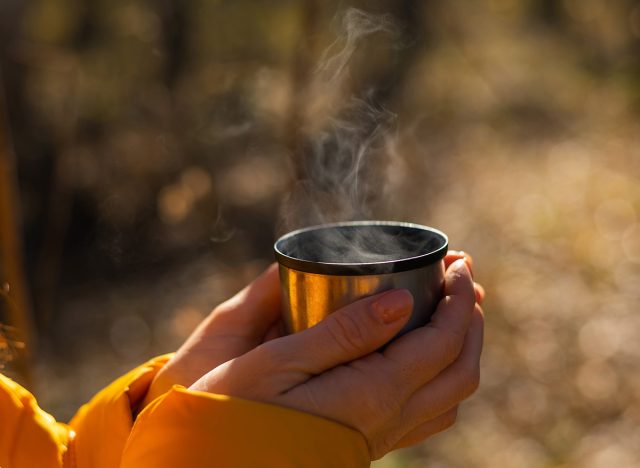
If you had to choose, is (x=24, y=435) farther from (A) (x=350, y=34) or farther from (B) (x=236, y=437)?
(A) (x=350, y=34)

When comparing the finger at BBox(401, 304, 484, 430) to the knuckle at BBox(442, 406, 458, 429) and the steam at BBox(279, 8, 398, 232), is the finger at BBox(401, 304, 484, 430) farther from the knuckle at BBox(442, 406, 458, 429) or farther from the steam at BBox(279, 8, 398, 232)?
the steam at BBox(279, 8, 398, 232)

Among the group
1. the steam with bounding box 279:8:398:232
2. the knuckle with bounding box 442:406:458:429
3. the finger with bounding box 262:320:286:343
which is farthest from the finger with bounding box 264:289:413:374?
the steam with bounding box 279:8:398:232

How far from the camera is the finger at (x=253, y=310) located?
1.65 metres

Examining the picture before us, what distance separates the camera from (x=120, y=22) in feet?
17.9

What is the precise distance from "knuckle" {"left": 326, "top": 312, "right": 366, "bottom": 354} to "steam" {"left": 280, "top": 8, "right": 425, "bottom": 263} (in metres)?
0.31

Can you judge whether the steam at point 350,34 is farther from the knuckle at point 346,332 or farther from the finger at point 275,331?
the knuckle at point 346,332

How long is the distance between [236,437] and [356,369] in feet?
0.78

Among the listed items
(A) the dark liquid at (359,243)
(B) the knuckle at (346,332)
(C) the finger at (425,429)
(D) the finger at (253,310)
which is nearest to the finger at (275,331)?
(D) the finger at (253,310)

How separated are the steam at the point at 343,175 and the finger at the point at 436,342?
0.15 metres

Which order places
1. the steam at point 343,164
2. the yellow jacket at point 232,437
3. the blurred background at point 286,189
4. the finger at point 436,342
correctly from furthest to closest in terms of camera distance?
the blurred background at point 286,189
the steam at point 343,164
the finger at point 436,342
the yellow jacket at point 232,437

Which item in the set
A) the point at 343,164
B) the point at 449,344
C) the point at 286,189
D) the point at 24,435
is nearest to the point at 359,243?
the point at 449,344

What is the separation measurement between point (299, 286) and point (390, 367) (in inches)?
9.0

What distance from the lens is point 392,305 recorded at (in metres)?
1.21

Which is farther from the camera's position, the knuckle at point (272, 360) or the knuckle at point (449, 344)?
the knuckle at point (449, 344)
